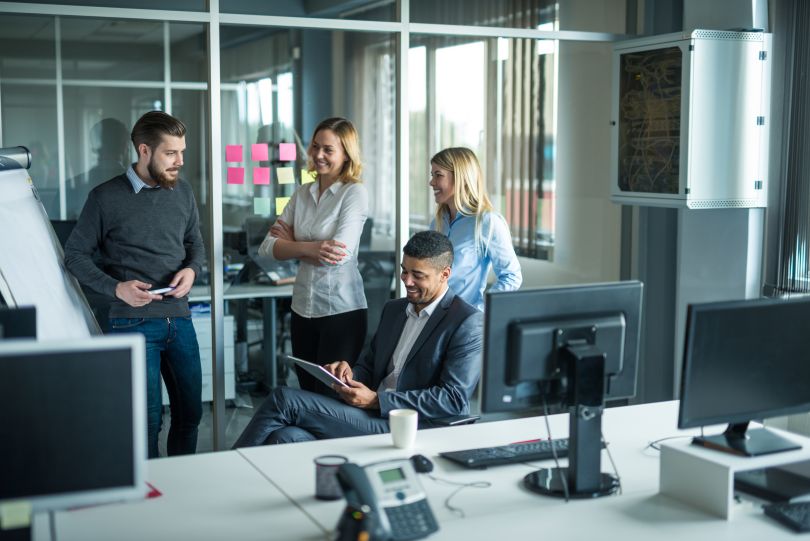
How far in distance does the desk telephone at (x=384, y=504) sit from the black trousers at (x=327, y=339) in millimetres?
1788

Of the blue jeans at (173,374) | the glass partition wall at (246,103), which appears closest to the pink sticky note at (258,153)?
the glass partition wall at (246,103)

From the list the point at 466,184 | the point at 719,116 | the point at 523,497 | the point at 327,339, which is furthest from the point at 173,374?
the point at 719,116

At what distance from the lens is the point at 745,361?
7.45ft

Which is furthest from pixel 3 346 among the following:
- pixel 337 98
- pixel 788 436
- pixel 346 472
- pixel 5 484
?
pixel 337 98

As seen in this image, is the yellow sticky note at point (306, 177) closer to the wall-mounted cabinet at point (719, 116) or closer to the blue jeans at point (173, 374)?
the blue jeans at point (173, 374)

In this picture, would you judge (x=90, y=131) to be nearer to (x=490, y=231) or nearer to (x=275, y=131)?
(x=275, y=131)

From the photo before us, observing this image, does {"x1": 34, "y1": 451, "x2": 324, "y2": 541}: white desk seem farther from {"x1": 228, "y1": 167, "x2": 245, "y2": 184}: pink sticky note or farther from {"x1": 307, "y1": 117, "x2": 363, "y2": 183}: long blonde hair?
{"x1": 228, "y1": 167, "x2": 245, "y2": 184}: pink sticky note

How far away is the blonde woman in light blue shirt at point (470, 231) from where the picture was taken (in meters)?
3.86

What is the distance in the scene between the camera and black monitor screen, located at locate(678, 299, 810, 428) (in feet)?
7.26

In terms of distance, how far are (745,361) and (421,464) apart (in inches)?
33.4

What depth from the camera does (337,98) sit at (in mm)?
5809

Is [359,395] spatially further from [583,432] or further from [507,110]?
[507,110]

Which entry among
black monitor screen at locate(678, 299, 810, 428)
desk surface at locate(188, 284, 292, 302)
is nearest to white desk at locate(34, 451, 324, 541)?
black monitor screen at locate(678, 299, 810, 428)

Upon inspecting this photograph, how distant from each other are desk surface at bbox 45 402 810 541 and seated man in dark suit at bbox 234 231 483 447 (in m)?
0.41
